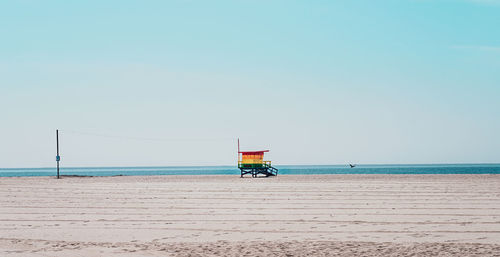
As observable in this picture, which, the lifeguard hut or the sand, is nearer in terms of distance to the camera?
the sand

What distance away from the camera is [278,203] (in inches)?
670

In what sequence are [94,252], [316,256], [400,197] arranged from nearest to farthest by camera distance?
[316,256], [94,252], [400,197]

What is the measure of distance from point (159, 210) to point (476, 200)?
32.7 feet

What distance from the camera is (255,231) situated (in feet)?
36.6

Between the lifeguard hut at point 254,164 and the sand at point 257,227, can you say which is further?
the lifeguard hut at point 254,164

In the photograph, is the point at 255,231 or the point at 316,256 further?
the point at 255,231

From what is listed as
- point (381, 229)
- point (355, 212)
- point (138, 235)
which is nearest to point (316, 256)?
point (381, 229)

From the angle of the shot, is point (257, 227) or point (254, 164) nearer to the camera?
point (257, 227)

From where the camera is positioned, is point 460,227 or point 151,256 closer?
point 151,256

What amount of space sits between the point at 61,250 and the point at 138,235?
1.92m

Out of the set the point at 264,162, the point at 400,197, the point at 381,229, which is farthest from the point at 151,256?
the point at 264,162

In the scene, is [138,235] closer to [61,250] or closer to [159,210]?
[61,250]

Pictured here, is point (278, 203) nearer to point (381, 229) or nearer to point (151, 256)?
point (381, 229)

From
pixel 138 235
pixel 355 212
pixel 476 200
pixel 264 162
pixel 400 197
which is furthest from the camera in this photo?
pixel 264 162
